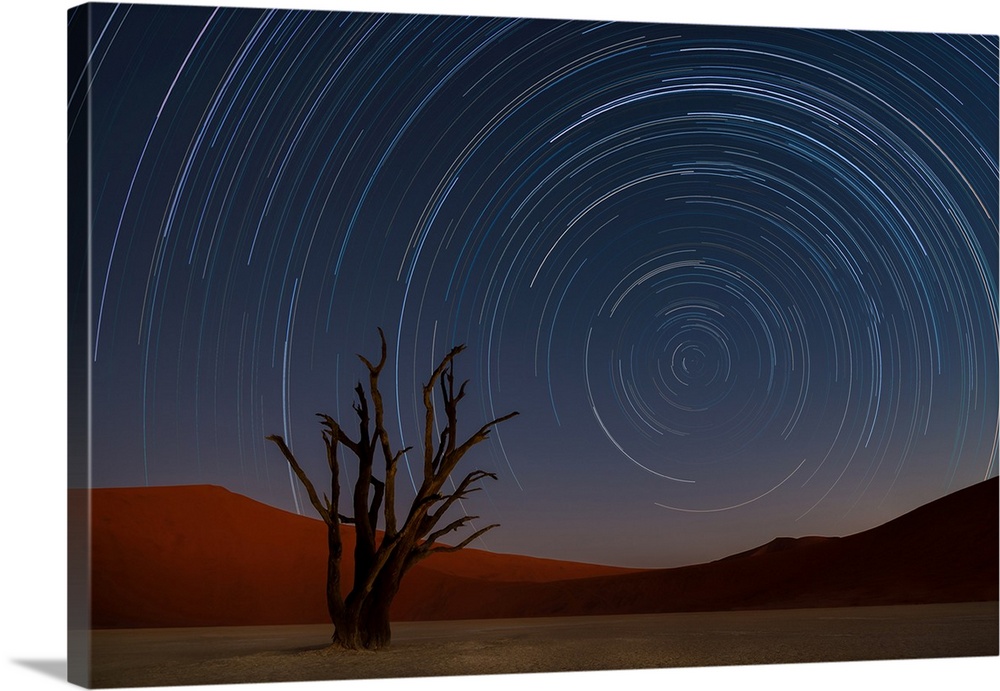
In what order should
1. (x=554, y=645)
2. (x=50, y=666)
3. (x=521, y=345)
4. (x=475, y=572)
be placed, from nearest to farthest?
(x=50, y=666) < (x=554, y=645) < (x=475, y=572) < (x=521, y=345)

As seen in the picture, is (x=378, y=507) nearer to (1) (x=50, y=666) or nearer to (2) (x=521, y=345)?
(2) (x=521, y=345)

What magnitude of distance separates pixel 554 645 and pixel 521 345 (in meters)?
2.10

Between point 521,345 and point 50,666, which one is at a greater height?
point 521,345

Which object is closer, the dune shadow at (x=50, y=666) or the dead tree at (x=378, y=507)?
the dune shadow at (x=50, y=666)

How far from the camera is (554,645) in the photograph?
12.3m

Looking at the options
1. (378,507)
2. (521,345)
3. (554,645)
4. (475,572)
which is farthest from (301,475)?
(554,645)

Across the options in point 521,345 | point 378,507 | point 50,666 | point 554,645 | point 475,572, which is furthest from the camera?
point 521,345

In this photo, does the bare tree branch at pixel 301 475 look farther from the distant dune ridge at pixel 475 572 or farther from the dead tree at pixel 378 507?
the distant dune ridge at pixel 475 572

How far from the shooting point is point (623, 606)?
12836mm

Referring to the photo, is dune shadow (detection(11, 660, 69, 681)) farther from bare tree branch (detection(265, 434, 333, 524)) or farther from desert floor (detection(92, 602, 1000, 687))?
bare tree branch (detection(265, 434, 333, 524))

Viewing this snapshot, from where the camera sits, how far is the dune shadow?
11.7m

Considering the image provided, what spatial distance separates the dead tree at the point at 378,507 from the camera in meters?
11.9

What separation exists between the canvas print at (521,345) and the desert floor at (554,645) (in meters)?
0.03

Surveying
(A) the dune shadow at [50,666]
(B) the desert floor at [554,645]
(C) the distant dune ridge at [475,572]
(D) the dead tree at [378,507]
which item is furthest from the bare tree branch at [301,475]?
(A) the dune shadow at [50,666]
